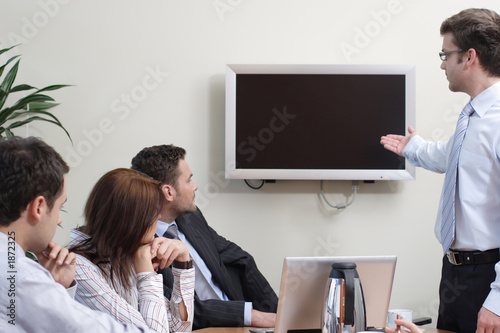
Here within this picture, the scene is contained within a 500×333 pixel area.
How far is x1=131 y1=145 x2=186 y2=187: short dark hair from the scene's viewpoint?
2.65 meters

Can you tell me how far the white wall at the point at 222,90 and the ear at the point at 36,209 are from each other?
7.03 feet

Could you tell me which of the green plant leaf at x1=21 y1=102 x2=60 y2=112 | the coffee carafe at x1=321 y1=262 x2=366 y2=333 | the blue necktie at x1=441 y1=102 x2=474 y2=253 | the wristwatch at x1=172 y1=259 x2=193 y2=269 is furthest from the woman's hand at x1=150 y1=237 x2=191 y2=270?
the green plant leaf at x1=21 y1=102 x2=60 y2=112

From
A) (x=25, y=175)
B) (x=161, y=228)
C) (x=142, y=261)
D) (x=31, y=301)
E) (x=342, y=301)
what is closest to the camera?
(x=31, y=301)

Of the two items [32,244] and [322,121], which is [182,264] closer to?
[32,244]

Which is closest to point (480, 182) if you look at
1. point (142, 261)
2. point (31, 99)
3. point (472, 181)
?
point (472, 181)

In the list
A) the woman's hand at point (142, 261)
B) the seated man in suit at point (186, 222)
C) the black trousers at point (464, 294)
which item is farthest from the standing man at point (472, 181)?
the woman's hand at point (142, 261)

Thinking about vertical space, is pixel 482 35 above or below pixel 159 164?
above

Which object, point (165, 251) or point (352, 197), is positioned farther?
point (352, 197)

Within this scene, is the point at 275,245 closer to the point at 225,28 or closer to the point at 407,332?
the point at 225,28

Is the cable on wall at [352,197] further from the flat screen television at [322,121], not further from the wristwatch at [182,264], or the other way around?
the wristwatch at [182,264]

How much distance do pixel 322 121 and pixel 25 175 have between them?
2.31 metres

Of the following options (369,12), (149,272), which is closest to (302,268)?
(149,272)

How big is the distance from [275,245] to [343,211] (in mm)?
465

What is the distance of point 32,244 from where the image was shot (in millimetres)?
1345
